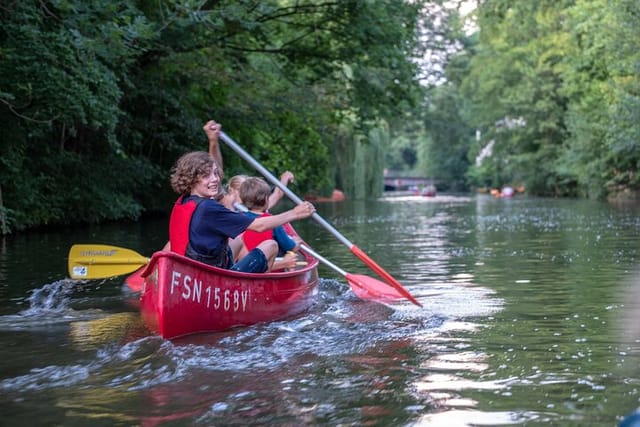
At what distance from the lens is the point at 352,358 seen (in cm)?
554

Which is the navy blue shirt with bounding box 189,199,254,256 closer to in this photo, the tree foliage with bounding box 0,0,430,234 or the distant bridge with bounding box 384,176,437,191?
the tree foliage with bounding box 0,0,430,234

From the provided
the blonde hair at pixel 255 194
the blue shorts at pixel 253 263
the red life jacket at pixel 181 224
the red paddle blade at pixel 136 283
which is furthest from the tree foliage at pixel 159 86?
the red life jacket at pixel 181 224

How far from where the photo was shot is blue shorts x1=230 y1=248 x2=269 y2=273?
745 cm

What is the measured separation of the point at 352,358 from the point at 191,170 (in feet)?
6.11

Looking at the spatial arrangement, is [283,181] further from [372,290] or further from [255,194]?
[372,290]

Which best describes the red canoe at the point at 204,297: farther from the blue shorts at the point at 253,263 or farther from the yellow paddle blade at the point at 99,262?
the yellow paddle blade at the point at 99,262

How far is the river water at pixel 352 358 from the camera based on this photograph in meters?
4.29

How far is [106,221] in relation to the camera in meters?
22.3

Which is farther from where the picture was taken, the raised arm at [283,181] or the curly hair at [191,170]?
the raised arm at [283,181]

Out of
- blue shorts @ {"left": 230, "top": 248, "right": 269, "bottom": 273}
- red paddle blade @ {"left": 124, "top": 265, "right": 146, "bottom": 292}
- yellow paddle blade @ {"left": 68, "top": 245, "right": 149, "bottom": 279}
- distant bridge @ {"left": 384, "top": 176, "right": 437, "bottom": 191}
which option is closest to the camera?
blue shorts @ {"left": 230, "top": 248, "right": 269, "bottom": 273}

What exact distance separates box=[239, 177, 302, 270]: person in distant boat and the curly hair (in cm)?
97

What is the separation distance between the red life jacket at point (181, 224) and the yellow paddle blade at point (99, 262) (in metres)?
2.75

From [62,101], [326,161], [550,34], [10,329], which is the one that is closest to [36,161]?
[62,101]

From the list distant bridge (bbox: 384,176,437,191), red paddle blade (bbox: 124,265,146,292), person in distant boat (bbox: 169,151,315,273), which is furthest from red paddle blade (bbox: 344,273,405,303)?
distant bridge (bbox: 384,176,437,191)
